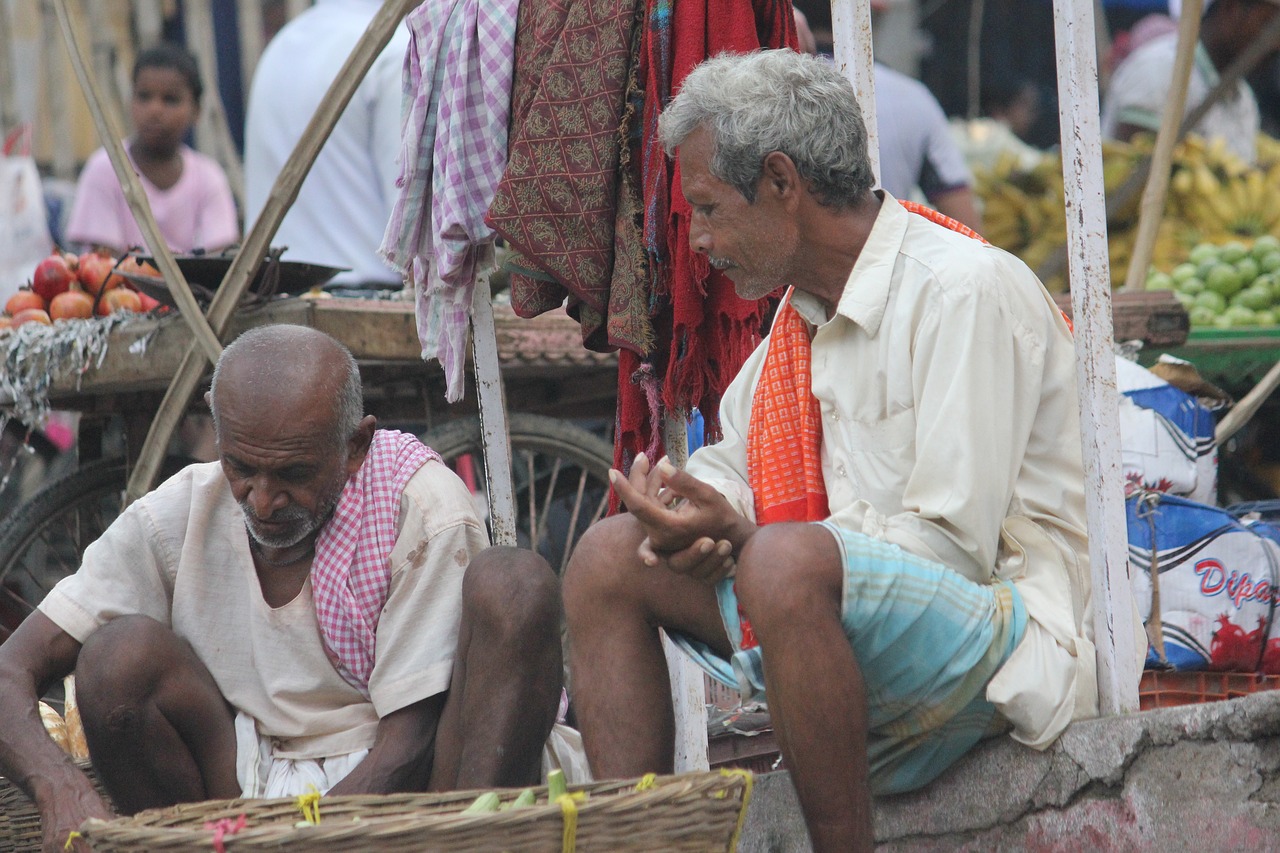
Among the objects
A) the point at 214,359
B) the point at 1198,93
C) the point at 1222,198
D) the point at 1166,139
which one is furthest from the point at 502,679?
the point at 1198,93

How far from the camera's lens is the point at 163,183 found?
609cm

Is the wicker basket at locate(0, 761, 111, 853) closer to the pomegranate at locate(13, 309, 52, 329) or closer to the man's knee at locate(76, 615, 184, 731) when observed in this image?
the man's knee at locate(76, 615, 184, 731)

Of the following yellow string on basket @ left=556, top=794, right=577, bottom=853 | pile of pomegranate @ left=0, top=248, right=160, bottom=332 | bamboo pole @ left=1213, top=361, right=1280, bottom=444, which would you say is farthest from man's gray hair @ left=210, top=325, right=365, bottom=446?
bamboo pole @ left=1213, top=361, right=1280, bottom=444

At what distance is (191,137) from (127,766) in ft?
19.0

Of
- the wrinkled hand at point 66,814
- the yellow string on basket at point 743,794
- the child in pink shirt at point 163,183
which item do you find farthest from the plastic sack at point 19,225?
the yellow string on basket at point 743,794

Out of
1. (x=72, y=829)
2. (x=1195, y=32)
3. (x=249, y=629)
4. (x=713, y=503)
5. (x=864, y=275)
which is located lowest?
(x=72, y=829)

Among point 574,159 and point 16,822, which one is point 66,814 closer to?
point 16,822

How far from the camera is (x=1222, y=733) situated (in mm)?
2424

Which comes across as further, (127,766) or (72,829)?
(127,766)

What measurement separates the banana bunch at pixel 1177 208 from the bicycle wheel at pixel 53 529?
3498 mm

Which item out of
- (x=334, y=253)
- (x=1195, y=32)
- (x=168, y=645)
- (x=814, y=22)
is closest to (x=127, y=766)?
(x=168, y=645)

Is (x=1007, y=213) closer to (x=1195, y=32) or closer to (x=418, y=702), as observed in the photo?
(x=1195, y=32)

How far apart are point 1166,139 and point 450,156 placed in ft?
8.21

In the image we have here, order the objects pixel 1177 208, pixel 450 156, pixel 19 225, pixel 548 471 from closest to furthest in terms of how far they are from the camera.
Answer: pixel 450 156 → pixel 548 471 → pixel 1177 208 → pixel 19 225
